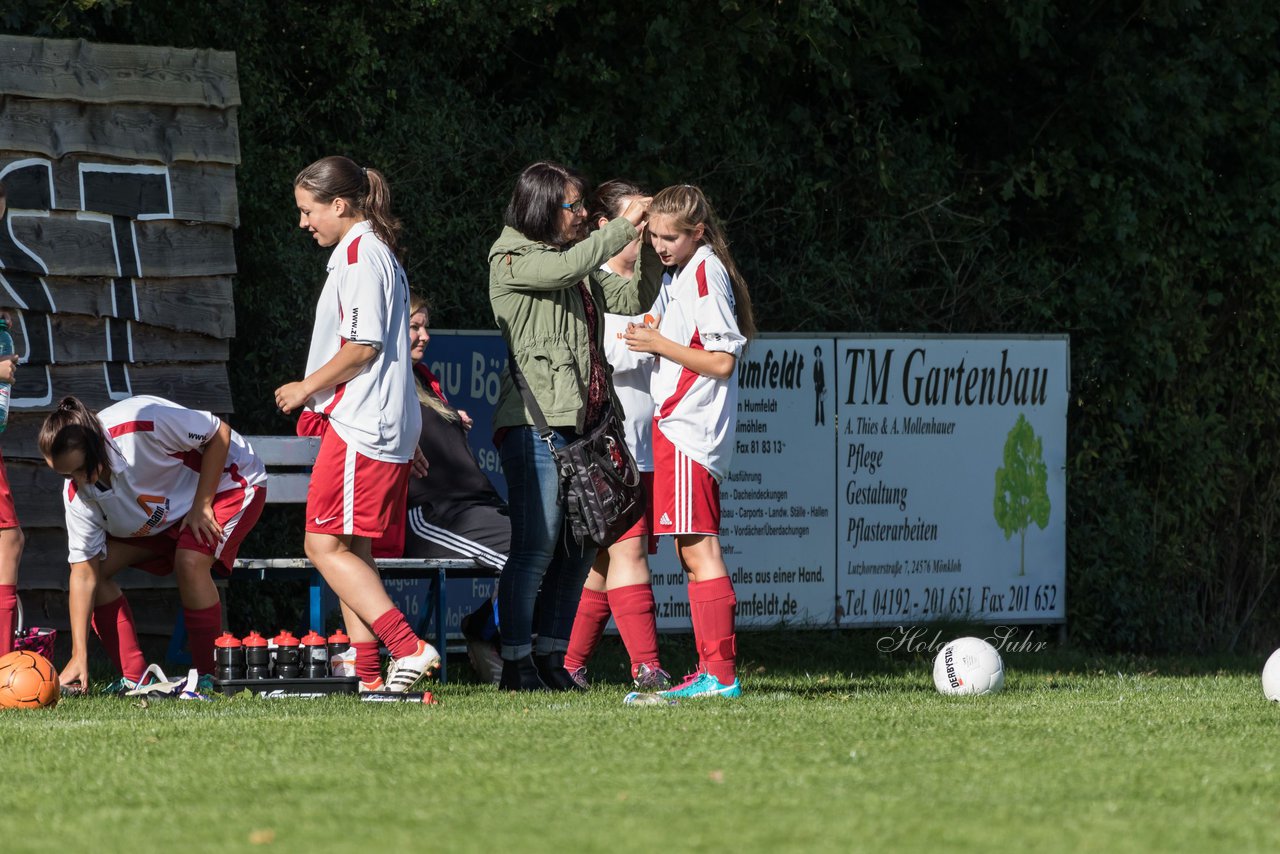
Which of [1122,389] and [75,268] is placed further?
[1122,389]

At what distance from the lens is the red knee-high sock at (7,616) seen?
22.6ft


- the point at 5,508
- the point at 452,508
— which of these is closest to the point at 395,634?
the point at 5,508

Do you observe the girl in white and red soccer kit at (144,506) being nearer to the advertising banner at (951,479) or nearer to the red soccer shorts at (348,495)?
the red soccer shorts at (348,495)

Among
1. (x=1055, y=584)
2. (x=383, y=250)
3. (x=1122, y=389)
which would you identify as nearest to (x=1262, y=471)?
(x=1122, y=389)

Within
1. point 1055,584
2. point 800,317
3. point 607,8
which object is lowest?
point 1055,584

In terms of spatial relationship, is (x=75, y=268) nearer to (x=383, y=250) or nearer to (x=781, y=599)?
(x=383, y=250)

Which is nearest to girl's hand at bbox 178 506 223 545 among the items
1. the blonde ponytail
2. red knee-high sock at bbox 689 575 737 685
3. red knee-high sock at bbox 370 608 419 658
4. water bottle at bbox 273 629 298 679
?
water bottle at bbox 273 629 298 679

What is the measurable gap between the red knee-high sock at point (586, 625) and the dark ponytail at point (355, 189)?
157cm

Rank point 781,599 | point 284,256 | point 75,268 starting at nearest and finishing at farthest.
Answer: point 75,268 → point 284,256 → point 781,599

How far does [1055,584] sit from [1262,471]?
228cm

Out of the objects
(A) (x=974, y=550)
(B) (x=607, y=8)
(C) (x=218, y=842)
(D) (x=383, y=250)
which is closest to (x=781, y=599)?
(A) (x=974, y=550)

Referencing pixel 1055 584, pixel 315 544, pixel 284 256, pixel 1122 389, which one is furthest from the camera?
pixel 1122 389

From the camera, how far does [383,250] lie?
21.7ft

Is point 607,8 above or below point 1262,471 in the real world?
above
